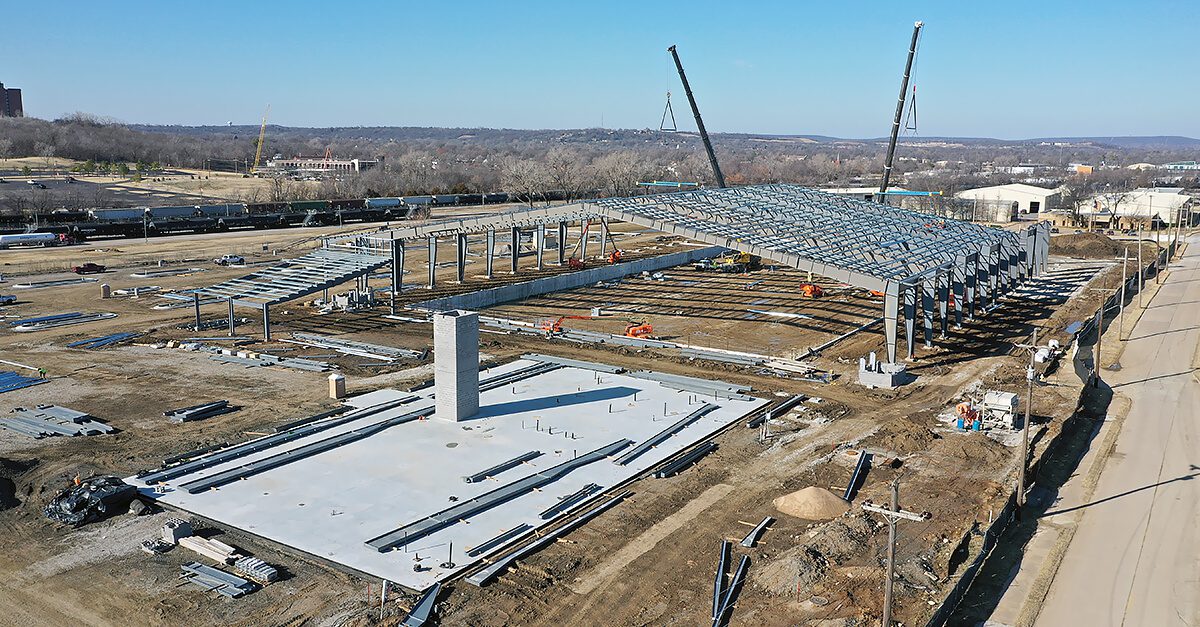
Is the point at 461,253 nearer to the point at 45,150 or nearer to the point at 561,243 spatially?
the point at 561,243

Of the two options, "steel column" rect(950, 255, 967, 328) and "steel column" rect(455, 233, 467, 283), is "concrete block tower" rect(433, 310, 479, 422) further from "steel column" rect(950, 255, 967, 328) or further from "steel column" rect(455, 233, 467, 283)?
"steel column" rect(455, 233, 467, 283)

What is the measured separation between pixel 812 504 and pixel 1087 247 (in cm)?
6064

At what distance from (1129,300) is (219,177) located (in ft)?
396

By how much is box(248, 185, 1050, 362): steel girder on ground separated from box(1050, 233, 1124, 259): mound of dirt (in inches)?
714

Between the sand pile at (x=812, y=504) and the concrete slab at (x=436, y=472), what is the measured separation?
3788 mm

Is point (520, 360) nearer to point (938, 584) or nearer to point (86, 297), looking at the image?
point (938, 584)

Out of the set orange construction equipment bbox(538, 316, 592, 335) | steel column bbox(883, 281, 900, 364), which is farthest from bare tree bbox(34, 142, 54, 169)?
steel column bbox(883, 281, 900, 364)

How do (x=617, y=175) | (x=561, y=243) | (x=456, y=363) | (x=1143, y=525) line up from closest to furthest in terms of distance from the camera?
(x=1143, y=525) → (x=456, y=363) → (x=561, y=243) → (x=617, y=175)

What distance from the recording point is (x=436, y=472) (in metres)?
21.9

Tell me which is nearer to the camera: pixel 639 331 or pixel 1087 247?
pixel 639 331

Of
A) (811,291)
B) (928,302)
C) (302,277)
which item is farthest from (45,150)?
(928,302)

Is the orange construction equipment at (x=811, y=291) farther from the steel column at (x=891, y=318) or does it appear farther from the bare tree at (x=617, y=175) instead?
the bare tree at (x=617, y=175)

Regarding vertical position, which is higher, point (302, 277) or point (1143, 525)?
point (302, 277)

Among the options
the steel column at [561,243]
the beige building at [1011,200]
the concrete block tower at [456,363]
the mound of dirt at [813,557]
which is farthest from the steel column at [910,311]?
the beige building at [1011,200]
